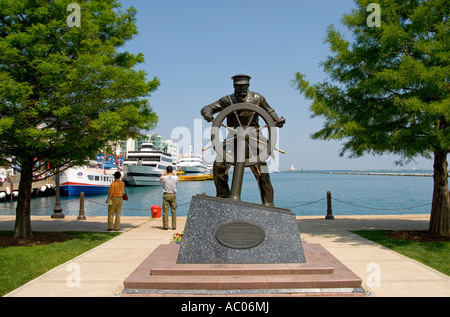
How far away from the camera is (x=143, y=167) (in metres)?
64.9

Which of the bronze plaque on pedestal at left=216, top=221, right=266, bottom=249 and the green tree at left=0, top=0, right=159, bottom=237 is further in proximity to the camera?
Result: the green tree at left=0, top=0, right=159, bottom=237

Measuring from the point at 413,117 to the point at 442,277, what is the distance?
4540 mm

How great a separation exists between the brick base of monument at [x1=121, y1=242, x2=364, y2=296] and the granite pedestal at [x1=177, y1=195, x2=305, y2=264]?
18 centimetres

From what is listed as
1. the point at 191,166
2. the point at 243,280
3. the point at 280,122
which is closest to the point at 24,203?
the point at 280,122

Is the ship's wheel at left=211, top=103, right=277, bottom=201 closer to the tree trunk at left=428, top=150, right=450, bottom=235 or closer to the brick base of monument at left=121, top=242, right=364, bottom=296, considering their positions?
the brick base of monument at left=121, top=242, right=364, bottom=296

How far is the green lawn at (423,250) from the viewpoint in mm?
7672

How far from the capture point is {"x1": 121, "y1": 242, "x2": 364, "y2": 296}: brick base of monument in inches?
223

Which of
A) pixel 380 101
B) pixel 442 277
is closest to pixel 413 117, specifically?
pixel 380 101

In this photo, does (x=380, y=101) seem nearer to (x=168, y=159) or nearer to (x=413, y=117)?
(x=413, y=117)

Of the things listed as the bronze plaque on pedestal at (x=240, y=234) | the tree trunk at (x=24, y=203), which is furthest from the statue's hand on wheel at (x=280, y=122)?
the tree trunk at (x=24, y=203)

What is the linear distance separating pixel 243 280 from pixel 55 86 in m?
6.65

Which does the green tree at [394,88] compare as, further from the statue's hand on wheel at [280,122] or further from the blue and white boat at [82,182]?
the blue and white boat at [82,182]

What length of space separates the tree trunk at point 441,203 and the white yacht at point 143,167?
5615cm

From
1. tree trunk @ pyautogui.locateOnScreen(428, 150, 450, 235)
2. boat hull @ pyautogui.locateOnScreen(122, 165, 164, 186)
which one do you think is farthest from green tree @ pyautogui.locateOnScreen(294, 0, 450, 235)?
boat hull @ pyautogui.locateOnScreen(122, 165, 164, 186)
